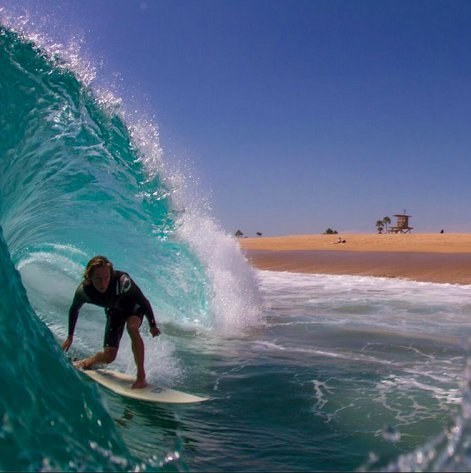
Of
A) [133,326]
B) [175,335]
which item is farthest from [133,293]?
[175,335]

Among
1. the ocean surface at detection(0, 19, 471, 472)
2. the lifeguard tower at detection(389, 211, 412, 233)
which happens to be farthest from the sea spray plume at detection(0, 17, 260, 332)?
the lifeguard tower at detection(389, 211, 412, 233)

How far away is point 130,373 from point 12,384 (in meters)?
3.21

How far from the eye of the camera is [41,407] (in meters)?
2.66

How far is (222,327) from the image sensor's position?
9.02 metres

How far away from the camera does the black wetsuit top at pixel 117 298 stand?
5195 mm

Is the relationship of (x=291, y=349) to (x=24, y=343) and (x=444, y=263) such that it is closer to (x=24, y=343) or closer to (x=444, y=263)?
(x=24, y=343)

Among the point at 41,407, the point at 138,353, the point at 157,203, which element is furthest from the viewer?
the point at 157,203

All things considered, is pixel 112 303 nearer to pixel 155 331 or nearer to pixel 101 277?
pixel 101 277

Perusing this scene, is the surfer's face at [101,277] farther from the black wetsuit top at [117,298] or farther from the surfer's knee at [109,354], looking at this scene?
the surfer's knee at [109,354]

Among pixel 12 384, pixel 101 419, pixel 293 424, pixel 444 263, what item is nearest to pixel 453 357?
pixel 293 424

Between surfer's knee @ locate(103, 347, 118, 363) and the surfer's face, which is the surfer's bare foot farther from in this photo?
the surfer's face

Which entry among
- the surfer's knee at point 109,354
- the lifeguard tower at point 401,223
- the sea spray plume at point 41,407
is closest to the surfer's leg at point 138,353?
the surfer's knee at point 109,354

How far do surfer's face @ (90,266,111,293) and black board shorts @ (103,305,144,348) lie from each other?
310 mm

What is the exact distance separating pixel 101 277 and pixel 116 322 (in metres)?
0.54
